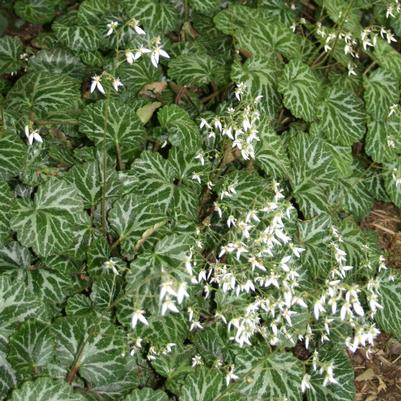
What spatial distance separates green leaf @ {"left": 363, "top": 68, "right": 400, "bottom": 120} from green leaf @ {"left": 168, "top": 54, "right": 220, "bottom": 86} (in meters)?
0.96

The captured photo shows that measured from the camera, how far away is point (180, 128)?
3.32 metres

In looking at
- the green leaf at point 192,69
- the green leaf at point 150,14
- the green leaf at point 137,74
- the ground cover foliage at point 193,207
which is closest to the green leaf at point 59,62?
the ground cover foliage at point 193,207

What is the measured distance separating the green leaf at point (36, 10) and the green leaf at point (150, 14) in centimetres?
84

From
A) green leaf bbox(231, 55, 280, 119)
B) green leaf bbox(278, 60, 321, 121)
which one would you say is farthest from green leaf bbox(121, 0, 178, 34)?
green leaf bbox(278, 60, 321, 121)

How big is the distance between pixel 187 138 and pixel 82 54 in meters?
1.03

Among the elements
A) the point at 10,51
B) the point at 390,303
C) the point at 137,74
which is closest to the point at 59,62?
the point at 10,51

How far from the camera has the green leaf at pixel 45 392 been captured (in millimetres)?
2488

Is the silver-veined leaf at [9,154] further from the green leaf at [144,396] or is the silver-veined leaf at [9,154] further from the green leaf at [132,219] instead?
the green leaf at [144,396]

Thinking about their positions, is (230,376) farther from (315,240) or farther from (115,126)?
(115,126)

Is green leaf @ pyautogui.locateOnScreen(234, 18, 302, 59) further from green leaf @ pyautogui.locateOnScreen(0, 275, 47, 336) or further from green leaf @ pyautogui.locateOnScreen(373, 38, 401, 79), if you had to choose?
green leaf @ pyautogui.locateOnScreen(0, 275, 47, 336)

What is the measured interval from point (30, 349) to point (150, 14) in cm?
216

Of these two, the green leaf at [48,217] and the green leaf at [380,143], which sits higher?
the green leaf at [380,143]

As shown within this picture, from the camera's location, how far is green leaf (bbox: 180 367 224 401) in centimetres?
279

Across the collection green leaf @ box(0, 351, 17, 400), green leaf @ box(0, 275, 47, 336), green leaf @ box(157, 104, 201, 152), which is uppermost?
green leaf @ box(157, 104, 201, 152)
